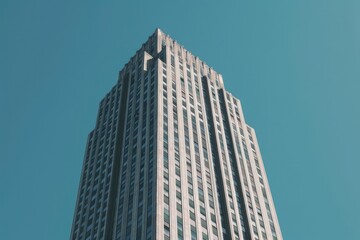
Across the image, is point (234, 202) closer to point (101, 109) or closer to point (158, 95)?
point (158, 95)

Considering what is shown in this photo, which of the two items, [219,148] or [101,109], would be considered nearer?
[219,148]

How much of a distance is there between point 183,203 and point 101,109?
4586cm

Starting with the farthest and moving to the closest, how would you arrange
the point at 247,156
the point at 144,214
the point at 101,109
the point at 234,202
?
the point at 101,109
the point at 247,156
the point at 234,202
the point at 144,214

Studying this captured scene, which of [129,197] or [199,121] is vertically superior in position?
[199,121]

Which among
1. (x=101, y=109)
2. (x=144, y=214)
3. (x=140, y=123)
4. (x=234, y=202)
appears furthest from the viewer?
(x=101, y=109)

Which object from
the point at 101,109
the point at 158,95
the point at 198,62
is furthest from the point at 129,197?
the point at 198,62

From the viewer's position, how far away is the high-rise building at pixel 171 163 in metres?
77.8

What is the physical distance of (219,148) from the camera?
98375 millimetres

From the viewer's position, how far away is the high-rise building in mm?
77750

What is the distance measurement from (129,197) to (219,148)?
893 inches

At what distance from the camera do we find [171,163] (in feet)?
276

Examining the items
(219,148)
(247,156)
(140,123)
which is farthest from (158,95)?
(247,156)

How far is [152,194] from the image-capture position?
252 feet

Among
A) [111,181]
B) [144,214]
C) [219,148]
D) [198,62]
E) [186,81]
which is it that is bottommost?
[144,214]
